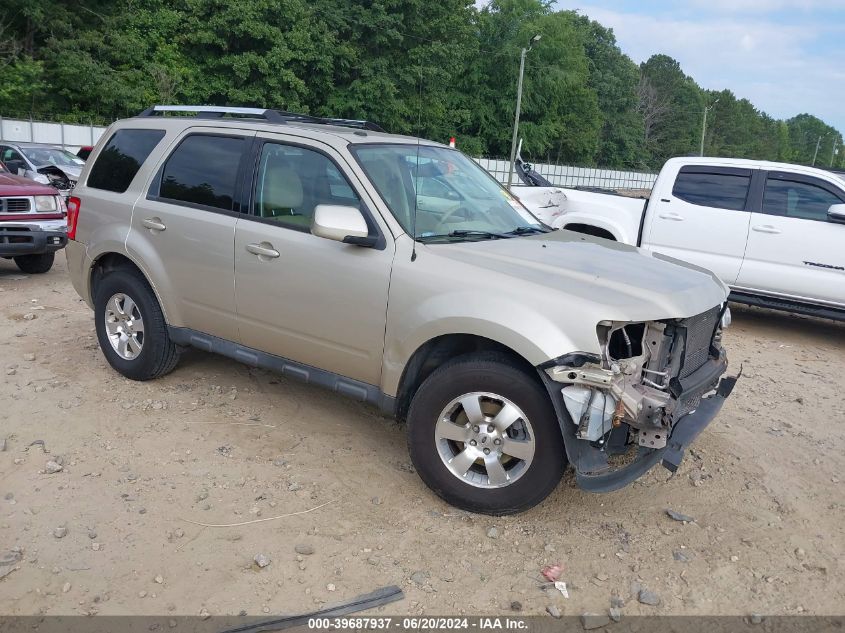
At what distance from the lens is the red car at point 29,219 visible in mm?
8492

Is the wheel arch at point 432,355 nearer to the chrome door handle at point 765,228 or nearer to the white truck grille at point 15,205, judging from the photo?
the chrome door handle at point 765,228

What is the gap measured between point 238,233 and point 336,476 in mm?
1629

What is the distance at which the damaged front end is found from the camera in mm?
3240

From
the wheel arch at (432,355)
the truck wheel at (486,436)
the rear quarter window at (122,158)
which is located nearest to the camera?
the truck wheel at (486,436)

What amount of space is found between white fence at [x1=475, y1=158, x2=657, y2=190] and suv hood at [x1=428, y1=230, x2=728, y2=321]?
4436cm

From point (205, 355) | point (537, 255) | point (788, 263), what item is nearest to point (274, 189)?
point (537, 255)

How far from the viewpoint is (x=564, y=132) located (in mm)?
73375

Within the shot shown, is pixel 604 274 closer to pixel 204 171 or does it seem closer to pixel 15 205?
pixel 204 171

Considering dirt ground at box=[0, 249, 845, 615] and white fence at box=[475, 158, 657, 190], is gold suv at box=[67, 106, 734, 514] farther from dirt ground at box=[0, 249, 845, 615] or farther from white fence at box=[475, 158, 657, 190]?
white fence at box=[475, 158, 657, 190]

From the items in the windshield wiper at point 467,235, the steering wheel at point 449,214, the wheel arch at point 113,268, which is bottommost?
the wheel arch at point 113,268

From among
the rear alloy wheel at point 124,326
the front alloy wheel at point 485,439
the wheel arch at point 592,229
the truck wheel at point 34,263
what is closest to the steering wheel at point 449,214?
the front alloy wheel at point 485,439

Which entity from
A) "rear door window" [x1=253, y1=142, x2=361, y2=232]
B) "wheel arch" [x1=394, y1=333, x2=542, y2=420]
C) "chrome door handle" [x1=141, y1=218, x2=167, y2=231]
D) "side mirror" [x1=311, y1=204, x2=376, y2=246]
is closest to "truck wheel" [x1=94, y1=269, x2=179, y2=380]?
"chrome door handle" [x1=141, y1=218, x2=167, y2=231]

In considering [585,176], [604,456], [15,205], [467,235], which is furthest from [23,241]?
[585,176]

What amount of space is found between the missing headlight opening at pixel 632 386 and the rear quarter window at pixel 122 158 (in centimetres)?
356
